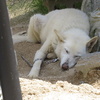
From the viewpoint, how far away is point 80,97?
7.57 feet

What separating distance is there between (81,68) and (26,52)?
7.17ft

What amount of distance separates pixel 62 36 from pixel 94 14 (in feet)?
2.94

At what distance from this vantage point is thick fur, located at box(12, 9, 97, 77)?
15.5ft

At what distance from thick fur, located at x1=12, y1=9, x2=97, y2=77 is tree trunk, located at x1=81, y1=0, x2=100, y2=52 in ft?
0.37

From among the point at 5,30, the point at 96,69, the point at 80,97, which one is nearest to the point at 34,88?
the point at 80,97

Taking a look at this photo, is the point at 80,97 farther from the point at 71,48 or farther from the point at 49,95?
the point at 71,48

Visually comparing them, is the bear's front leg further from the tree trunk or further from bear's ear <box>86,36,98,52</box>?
the tree trunk

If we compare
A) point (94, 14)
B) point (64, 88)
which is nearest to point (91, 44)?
point (94, 14)

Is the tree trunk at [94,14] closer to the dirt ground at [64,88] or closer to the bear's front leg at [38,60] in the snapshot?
the bear's front leg at [38,60]

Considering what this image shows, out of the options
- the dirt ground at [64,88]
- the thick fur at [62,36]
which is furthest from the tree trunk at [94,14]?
the dirt ground at [64,88]

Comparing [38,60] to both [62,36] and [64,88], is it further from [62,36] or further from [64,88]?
[64,88]

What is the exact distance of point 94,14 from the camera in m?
5.44

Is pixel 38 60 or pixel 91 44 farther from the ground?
pixel 91 44

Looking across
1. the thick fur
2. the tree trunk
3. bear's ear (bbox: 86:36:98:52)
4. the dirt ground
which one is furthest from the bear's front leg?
the tree trunk
